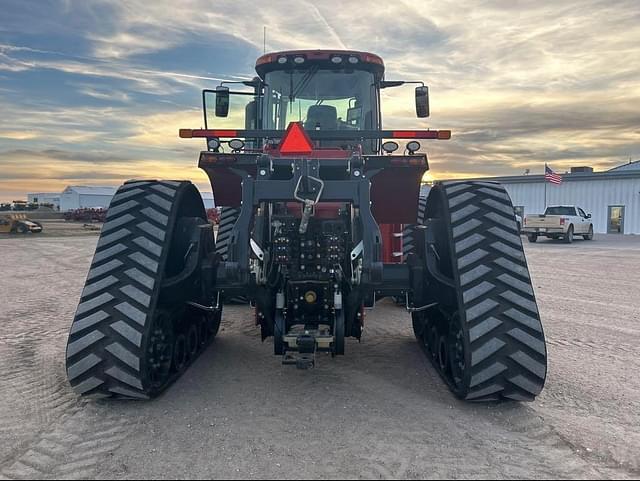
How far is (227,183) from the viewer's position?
5996 millimetres

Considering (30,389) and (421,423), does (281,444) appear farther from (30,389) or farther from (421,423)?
(30,389)

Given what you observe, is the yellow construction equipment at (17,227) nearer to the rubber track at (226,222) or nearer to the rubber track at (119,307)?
the rubber track at (226,222)

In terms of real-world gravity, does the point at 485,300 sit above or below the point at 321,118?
below

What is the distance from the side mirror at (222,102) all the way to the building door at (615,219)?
127 ft

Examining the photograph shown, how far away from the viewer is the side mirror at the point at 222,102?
22.2 ft

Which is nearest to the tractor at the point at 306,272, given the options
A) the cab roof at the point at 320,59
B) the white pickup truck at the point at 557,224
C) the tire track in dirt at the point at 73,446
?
the tire track in dirt at the point at 73,446

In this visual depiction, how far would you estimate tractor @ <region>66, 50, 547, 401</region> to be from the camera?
416cm

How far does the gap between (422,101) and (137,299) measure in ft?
15.3

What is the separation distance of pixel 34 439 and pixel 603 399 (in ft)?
14.8

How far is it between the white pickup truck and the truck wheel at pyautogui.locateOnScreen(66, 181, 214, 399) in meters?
25.2

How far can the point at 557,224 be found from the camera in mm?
27000

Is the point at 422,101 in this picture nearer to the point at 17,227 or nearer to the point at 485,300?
the point at 485,300

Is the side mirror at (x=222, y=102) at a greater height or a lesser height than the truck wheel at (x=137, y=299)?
greater

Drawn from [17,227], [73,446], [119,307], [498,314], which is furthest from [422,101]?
[17,227]
